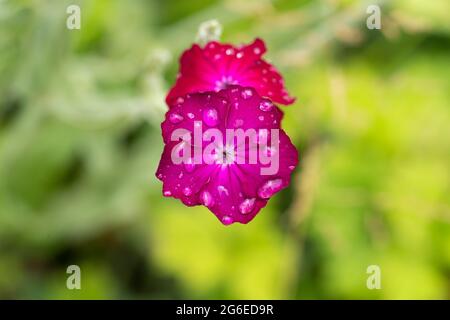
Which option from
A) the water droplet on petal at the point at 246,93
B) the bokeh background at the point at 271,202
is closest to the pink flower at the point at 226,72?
the water droplet on petal at the point at 246,93

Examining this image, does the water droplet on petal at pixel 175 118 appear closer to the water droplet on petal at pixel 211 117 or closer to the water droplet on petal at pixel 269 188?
the water droplet on petal at pixel 211 117

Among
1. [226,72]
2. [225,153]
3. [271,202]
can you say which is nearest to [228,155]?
[225,153]

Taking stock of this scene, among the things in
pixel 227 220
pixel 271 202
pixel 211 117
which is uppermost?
pixel 271 202

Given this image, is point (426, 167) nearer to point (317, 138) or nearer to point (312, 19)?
point (317, 138)

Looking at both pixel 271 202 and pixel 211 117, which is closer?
pixel 211 117

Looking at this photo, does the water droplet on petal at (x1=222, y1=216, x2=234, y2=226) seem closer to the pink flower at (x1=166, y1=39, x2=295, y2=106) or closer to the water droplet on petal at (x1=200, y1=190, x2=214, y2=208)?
the water droplet on petal at (x1=200, y1=190, x2=214, y2=208)

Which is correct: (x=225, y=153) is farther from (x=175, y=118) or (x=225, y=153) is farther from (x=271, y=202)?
(x=271, y=202)

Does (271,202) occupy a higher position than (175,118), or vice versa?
(271,202)

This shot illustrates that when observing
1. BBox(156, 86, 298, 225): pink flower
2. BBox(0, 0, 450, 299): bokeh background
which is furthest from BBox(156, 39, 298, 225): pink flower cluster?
BBox(0, 0, 450, 299): bokeh background

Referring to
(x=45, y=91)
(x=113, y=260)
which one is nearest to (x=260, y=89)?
(x=45, y=91)
